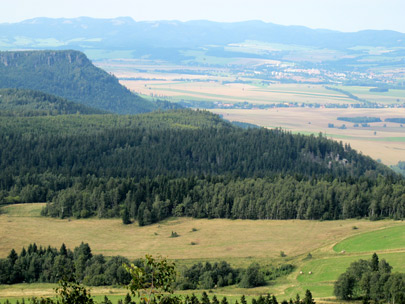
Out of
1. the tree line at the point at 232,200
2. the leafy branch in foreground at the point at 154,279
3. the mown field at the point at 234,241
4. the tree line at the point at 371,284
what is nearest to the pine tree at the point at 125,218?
the tree line at the point at 232,200

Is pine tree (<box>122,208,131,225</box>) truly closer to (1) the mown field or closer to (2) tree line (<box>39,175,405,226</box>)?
(2) tree line (<box>39,175,405,226</box>)

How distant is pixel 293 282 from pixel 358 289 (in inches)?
522

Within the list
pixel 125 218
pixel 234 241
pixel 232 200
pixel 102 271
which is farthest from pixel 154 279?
pixel 232 200

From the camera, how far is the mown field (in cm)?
10188

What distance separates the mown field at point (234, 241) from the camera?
102 metres

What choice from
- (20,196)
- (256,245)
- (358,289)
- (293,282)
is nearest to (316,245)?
(256,245)

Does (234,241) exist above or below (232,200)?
below

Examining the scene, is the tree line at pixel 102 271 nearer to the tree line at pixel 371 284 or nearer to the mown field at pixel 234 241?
the mown field at pixel 234 241

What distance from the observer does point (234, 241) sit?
130 meters

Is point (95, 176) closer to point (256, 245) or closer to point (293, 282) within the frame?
point (256, 245)

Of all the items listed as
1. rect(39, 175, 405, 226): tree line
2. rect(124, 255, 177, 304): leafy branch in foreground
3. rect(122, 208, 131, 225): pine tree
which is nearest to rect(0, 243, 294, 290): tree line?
rect(122, 208, 131, 225): pine tree

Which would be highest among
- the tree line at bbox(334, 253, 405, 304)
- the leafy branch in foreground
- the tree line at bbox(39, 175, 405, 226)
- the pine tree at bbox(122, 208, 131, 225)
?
the leafy branch in foreground

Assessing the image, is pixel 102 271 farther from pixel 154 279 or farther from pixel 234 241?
pixel 154 279

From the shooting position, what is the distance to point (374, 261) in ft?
315
